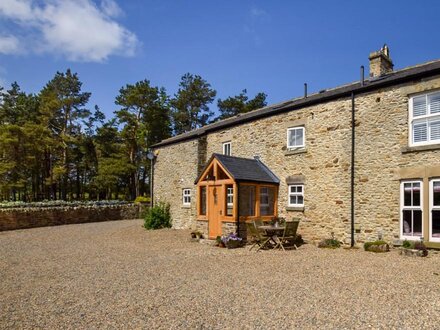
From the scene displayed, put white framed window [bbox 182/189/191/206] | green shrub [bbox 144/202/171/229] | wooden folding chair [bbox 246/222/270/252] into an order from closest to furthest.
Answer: wooden folding chair [bbox 246/222/270/252], white framed window [bbox 182/189/191/206], green shrub [bbox 144/202/171/229]

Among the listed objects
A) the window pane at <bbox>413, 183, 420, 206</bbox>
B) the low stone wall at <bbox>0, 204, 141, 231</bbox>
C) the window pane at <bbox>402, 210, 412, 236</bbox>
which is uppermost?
the window pane at <bbox>413, 183, 420, 206</bbox>

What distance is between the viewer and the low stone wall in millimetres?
20922

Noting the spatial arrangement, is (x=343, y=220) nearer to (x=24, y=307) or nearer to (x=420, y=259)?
(x=420, y=259)

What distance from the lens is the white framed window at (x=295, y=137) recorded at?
14.5 metres

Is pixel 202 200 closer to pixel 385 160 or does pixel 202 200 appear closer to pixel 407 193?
pixel 385 160

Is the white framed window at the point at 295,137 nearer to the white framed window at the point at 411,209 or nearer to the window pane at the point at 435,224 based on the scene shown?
the white framed window at the point at 411,209

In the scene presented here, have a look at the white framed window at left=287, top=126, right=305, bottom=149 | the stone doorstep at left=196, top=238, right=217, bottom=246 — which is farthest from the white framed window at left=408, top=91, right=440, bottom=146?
the stone doorstep at left=196, top=238, right=217, bottom=246

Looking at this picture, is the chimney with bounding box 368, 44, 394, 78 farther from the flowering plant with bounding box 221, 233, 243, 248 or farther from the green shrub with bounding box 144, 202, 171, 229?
the green shrub with bounding box 144, 202, 171, 229

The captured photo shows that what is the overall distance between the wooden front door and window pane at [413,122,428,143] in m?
7.84

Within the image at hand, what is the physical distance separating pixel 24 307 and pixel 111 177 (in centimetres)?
3369

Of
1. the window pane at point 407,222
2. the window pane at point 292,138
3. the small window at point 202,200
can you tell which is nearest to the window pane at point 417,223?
the window pane at point 407,222

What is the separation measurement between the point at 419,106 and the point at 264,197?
704 cm

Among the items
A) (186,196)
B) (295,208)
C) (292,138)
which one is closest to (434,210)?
(295,208)

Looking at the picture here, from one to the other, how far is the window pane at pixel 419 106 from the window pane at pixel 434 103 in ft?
0.56
